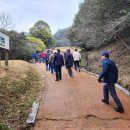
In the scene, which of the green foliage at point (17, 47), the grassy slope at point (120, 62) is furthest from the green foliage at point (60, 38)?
the grassy slope at point (120, 62)

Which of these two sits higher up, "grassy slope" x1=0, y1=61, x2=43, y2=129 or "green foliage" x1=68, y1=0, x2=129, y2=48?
"green foliage" x1=68, y1=0, x2=129, y2=48

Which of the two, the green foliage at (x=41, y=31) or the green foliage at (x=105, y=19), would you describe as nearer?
the green foliage at (x=105, y=19)

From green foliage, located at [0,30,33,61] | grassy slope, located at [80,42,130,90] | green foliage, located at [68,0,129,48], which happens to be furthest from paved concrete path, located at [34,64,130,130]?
green foliage, located at [0,30,33,61]

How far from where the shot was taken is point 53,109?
939 centimetres

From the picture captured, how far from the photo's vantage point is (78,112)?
898cm

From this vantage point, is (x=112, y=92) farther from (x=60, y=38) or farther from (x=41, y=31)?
(x=60, y=38)

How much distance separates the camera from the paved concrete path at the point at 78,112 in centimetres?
778

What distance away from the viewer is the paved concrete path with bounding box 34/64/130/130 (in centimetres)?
778

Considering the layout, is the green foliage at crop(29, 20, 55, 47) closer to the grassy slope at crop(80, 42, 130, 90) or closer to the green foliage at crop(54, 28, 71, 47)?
the green foliage at crop(54, 28, 71, 47)

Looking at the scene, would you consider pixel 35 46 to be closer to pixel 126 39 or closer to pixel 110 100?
pixel 126 39

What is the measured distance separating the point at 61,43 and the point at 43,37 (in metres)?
15.4

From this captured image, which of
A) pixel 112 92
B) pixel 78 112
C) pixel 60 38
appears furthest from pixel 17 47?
pixel 60 38

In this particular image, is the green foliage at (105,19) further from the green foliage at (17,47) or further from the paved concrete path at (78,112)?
the green foliage at (17,47)

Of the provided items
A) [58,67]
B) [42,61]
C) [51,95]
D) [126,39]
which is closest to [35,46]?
[42,61]
